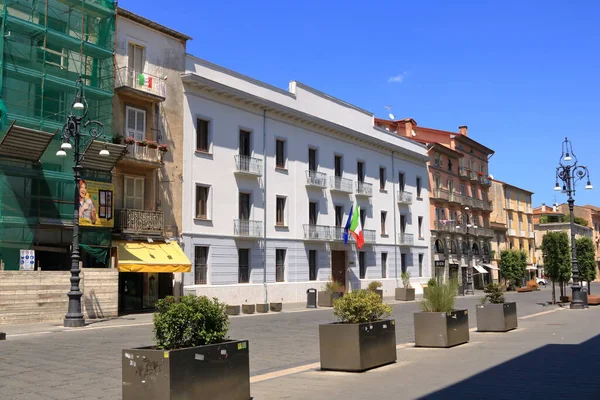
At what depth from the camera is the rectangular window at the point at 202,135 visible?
31.4m

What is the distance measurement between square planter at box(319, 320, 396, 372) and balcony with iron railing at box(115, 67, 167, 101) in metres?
19.8

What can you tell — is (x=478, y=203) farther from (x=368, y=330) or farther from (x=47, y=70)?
(x=368, y=330)

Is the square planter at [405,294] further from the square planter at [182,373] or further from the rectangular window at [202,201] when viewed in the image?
the square planter at [182,373]

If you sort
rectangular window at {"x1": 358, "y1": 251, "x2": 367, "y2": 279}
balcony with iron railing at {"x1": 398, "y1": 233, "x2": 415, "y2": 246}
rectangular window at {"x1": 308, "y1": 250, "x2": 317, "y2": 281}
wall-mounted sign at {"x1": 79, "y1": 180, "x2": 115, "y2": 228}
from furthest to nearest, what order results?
balcony with iron railing at {"x1": 398, "y1": 233, "x2": 415, "y2": 246}, rectangular window at {"x1": 358, "y1": 251, "x2": 367, "y2": 279}, rectangular window at {"x1": 308, "y1": 250, "x2": 317, "y2": 281}, wall-mounted sign at {"x1": 79, "y1": 180, "x2": 115, "y2": 228}

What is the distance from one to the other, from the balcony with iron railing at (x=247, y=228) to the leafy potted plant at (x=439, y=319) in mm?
20041

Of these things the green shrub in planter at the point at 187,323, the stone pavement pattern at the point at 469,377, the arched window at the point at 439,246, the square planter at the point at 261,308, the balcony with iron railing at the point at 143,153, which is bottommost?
the square planter at the point at 261,308

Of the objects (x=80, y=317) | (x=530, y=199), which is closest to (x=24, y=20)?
(x=80, y=317)

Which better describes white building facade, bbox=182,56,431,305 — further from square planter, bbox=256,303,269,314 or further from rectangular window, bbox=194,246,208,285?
square planter, bbox=256,303,269,314

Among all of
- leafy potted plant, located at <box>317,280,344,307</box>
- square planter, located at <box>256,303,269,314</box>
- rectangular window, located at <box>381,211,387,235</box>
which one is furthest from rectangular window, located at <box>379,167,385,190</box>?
square planter, located at <box>256,303,269,314</box>

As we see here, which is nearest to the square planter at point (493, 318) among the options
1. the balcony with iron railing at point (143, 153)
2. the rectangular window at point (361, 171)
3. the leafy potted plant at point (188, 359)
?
the leafy potted plant at point (188, 359)

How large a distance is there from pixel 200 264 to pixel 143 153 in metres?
6.47

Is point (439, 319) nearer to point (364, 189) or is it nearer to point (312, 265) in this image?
point (312, 265)

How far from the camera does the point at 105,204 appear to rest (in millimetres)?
25516

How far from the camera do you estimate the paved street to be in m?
8.92
